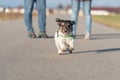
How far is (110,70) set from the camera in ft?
26.9

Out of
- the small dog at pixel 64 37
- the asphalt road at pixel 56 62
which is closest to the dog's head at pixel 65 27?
the small dog at pixel 64 37

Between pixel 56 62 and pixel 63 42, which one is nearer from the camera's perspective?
pixel 56 62

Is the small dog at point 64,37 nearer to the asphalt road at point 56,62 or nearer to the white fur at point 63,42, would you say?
the white fur at point 63,42

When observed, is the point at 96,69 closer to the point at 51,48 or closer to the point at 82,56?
the point at 82,56

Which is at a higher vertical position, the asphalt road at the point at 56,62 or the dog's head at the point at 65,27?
the dog's head at the point at 65,27

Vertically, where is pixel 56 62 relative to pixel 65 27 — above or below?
below

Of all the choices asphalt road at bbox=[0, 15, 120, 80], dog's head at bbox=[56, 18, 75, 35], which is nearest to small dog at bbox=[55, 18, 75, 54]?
dog's head at bbox=[56, 18, 75, 35]

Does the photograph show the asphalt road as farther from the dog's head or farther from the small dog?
the dog's head

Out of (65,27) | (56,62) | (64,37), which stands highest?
(65,27)

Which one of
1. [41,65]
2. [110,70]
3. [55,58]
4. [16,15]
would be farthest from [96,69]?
[16,15]

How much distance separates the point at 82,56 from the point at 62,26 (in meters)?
0.69

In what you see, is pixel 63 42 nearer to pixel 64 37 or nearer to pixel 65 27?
pixel 64 37

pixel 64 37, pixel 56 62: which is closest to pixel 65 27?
pixel 64 37

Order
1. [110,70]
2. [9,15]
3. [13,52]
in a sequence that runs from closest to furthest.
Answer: [110,70] → [13,52] → [9,15]
